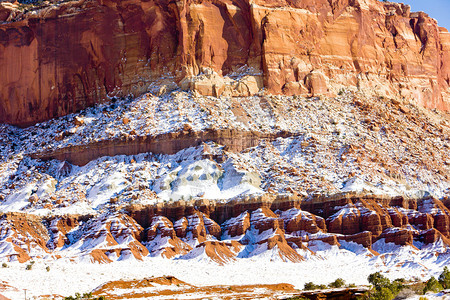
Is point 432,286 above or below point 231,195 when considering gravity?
below

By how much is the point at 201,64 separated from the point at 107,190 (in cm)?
2223

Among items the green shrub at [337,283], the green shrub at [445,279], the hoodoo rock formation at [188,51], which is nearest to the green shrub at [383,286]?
Answer: the green shrub at [337,283]

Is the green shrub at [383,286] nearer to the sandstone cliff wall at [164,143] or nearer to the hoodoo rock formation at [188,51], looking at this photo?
the sandstone cliff wall at [164,143]

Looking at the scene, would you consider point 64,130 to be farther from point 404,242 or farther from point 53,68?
point 404,242

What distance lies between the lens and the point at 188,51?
119 m

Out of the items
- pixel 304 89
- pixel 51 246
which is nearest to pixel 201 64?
pixel 304 89

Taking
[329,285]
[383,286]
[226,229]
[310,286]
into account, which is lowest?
[329,285]

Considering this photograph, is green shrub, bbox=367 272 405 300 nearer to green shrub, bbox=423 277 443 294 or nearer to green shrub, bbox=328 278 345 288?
green shrub, bbox=423 277 443 294

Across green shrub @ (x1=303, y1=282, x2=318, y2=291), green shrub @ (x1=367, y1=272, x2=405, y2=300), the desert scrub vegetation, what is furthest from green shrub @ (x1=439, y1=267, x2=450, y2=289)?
green shrub @ (x1=303, y1=282, x2=318, y2=291)

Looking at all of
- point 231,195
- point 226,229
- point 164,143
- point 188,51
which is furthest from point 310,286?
point 188,51

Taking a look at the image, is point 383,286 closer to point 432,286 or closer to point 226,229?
point 432,286

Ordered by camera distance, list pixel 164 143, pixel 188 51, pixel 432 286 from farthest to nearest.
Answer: pixel 188 51 → pixel 164 143 → pixel 432 286

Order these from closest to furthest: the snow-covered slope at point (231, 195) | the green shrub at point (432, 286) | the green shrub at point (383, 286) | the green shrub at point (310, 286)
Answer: the green shrub at point (383, 286)
the green shrub at point (432, 286)
the green shrub at point (310, 286)
the snow-covered slope at point (231, 195)

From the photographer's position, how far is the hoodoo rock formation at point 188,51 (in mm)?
120062
